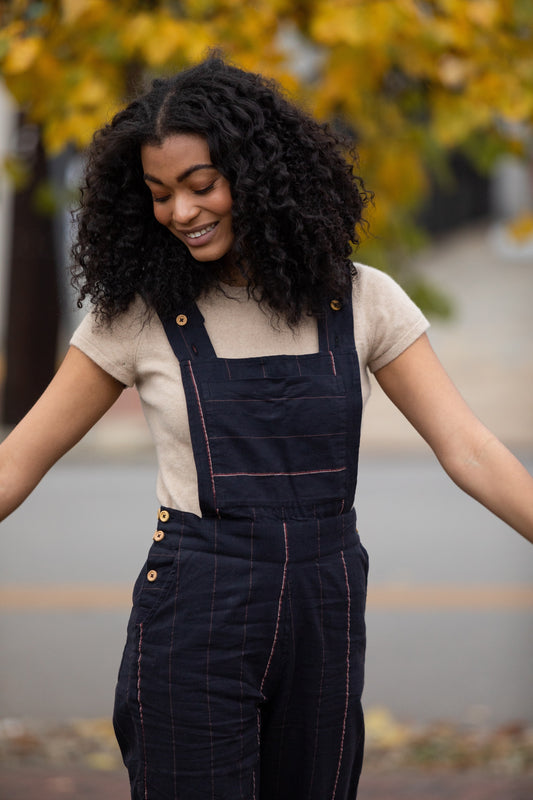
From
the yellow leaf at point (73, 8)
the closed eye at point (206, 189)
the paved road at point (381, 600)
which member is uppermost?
the yellow leaf at point (73, 8)

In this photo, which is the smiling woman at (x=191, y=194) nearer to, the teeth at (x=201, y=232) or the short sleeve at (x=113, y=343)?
the teeth at (x=201, y=232)

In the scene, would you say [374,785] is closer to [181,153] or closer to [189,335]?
[189,335]

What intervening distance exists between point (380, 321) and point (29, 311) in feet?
35.1

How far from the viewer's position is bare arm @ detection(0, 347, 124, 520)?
6.97ft

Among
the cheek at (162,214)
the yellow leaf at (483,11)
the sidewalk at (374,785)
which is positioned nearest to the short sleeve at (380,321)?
the cheek at (162,214)

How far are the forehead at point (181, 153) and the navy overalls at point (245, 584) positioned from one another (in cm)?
27

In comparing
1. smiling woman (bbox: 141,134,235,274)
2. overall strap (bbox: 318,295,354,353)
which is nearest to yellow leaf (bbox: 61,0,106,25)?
smiling woman (bbox: 141,134,235,274)

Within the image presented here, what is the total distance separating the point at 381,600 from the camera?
6.82 m

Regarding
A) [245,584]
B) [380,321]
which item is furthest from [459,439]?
[245,584]

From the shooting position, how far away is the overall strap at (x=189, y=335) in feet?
6.79

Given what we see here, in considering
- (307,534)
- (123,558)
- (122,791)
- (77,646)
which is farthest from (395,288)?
(123,558)

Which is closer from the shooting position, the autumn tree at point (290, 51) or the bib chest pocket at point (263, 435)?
the bib chest pocket at point (263, 435)

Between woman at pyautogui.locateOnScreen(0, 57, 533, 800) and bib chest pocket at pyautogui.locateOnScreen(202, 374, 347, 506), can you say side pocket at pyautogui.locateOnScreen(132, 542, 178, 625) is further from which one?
bib chest pocket at pyautogui.locateOnScreen(202, 374, 347, 506)

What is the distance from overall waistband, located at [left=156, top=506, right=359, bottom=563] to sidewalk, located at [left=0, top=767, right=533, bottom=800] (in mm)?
2160
